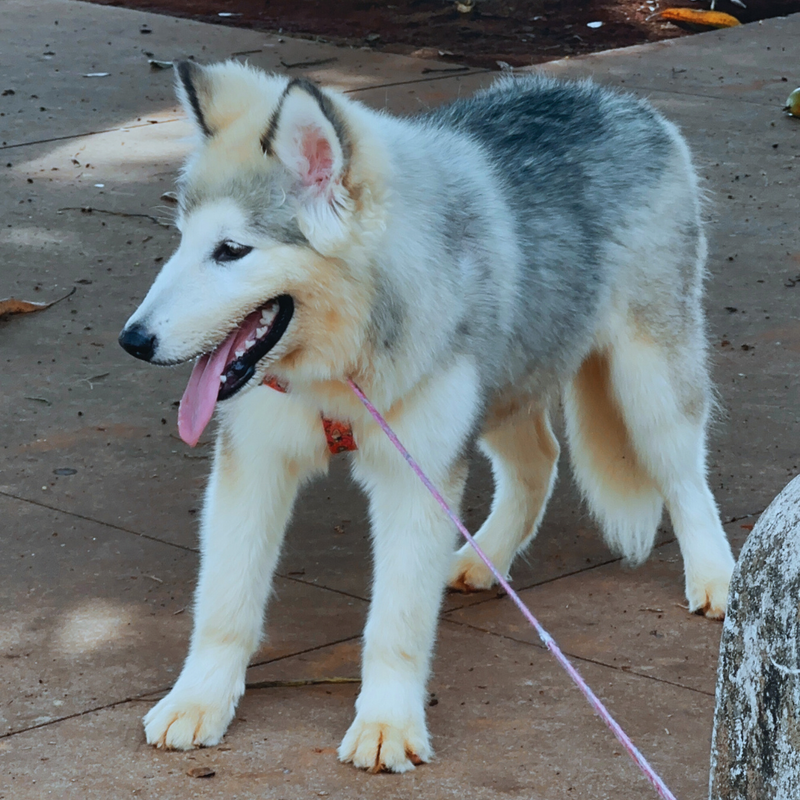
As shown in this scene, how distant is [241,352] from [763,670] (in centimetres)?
158

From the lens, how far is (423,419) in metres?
3.46

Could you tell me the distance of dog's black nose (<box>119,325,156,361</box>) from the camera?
3.04 meters

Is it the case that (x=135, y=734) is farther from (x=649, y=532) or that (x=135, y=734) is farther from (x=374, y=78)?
(x=374, y=78)

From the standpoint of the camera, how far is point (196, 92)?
3375 mm

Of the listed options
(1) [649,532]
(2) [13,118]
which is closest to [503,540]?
(1) [649,532]

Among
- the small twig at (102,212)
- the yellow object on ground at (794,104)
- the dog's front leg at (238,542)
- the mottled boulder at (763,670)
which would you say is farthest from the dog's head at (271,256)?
the yellow object on ground at (794,104)

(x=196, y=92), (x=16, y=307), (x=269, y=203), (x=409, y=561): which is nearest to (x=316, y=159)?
(x=269, y=203)

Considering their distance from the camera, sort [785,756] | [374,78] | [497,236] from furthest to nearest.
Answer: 1. [374,78]
2. [497,236]
3. [785,756]

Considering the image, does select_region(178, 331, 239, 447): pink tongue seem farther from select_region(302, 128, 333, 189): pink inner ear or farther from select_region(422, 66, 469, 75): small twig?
select_region(422, 66, 469, 75): small twig

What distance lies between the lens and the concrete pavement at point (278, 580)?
11.2 feet

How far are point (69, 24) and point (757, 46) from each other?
6.19m

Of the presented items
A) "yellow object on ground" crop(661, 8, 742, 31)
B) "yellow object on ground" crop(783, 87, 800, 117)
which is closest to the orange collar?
"yellow object on ground" crop(783, 87, 800, 117)

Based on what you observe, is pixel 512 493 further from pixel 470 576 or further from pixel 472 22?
pixel 472 22

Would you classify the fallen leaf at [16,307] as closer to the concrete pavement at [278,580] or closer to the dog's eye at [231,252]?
the concrete pavement at [278,580]
